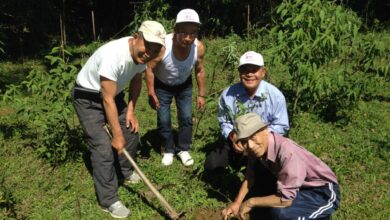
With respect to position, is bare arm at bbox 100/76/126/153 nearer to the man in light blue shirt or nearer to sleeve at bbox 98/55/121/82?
sleeve at bbox 98/55/121/82

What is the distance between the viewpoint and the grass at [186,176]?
3.77 m

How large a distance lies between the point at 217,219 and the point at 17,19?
7.65 m

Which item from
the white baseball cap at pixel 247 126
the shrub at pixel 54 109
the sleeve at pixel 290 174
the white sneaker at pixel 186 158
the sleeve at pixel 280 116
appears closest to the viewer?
the white baseball cap at pixel 247 126

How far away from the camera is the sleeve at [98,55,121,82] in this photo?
3176 mm

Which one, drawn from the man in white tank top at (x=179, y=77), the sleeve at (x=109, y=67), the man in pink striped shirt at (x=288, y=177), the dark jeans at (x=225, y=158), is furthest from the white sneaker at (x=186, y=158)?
the sleeve at (x=109, y=67)

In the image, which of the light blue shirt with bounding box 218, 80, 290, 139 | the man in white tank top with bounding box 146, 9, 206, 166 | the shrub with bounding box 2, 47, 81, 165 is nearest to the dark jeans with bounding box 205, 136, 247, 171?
the light blue shirt with bounding box 218, 80, 290, 139

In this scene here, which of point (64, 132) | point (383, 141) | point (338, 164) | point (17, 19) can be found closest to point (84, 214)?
point (64, 132)

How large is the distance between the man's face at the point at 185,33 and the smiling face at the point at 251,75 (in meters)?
0.55

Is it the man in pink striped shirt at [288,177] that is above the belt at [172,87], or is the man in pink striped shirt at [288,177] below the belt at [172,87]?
below

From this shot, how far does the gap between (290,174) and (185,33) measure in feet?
5.40

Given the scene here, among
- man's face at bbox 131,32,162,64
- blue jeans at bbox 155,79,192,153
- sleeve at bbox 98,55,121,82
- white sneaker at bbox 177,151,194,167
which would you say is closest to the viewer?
man's face at bbox 131,32,162,64

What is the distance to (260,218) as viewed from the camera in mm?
3541

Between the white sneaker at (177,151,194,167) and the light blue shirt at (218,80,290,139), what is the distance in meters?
0.81

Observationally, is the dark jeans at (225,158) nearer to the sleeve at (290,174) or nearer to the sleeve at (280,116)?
the sleeve at (280,116)
